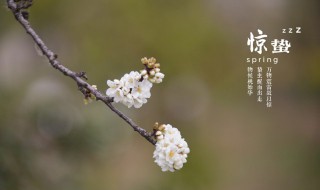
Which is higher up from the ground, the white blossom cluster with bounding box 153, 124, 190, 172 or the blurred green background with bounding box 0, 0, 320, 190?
the blurred green background with bounding box 0, 0, 320, 190

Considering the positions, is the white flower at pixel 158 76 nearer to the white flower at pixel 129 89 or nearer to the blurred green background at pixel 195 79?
the white flower at pixel 129 89

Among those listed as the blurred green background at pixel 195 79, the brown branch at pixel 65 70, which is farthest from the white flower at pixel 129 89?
the blurred green background at pixel 195 79

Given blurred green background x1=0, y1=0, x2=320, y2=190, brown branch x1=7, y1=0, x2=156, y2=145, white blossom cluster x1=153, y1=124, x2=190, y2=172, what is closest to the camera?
brown branch x1=7, y1=0, x2=156, y2=145

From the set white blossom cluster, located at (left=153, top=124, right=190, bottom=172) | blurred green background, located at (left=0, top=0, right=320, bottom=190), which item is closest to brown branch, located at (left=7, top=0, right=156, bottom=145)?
white blossom cluster, located at (left=153, top=124, right=190, bottom=172)

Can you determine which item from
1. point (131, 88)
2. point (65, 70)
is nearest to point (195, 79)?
point (131, 88)

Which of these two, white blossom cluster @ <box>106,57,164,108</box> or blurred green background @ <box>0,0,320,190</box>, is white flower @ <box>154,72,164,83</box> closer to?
white blossom cluster @ <box>106,57,164,108</box>

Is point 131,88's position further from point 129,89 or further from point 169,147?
point 169,147
